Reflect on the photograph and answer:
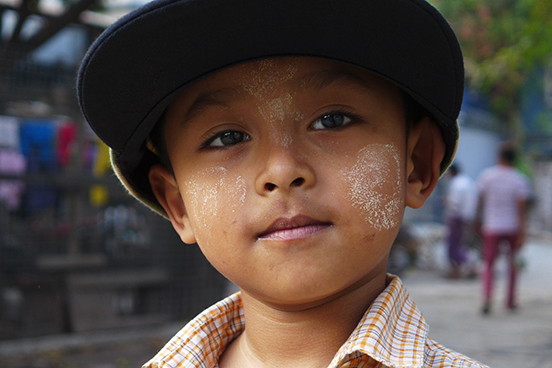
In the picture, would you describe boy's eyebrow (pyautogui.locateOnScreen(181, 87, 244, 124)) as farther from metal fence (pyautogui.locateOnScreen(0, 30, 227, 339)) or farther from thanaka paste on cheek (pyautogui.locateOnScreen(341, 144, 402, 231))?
metal fence (pyautogui.locateOnScreen(0, 30, 227, 339))

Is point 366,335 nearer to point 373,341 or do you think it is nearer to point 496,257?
point 373,341

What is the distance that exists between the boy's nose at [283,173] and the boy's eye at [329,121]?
0.09 m

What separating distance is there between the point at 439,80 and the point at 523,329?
198 inches

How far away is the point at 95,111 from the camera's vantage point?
1.41 meters

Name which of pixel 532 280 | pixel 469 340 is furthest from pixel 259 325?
pixel 532 280

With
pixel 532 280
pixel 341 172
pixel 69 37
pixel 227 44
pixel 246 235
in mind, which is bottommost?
pixel 532 280

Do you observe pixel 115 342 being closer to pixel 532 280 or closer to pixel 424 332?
pixel 424 332

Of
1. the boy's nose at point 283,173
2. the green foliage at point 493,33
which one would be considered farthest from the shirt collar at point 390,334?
the green foliage at point 493,33

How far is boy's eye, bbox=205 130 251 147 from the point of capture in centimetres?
127

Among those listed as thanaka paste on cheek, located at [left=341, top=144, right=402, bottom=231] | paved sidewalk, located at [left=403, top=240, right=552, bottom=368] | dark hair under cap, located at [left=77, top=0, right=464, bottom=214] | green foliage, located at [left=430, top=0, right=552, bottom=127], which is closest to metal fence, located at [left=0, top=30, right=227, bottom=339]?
A: paved sidewalk, located at [left=403, top=240, right=552, bottom=368]

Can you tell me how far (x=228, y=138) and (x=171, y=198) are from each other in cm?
37

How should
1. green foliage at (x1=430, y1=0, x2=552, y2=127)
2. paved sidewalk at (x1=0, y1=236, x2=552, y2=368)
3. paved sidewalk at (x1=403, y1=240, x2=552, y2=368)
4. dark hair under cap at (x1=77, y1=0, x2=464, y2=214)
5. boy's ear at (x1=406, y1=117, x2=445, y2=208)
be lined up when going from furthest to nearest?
1. green foliage at (x1=430, y1=0, x2=552, y2=127)
2. paved sidewalk at (x1=403, y1=240, x2=552, y2=368)
3. paved sidewalk at (x1=0, y1=236, x2=552, y2=368)
4. boy's ear at (x1=406, y1=117, x2=445, y2=208)
5. dark hair under cap at (x1=77, y1=0, x2=464, y2=214)

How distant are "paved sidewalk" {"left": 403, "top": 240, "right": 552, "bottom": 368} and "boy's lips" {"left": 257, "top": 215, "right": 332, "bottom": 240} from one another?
3741mm

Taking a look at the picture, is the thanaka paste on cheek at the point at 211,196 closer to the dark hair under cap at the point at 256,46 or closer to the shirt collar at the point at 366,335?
the dark hair under cap at the point at 256,46
